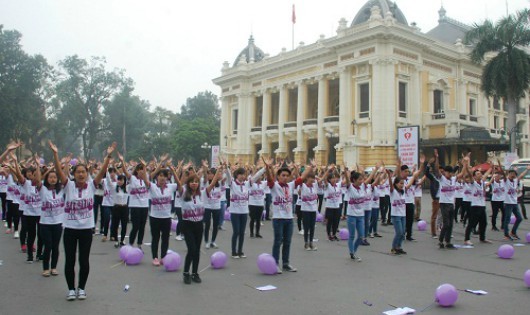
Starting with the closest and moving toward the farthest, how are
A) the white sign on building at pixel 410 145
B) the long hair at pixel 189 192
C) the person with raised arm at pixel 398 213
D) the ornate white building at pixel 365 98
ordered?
the long hair at pixel 189 192
the person with raised arm at pixel 398 213
the white sign on building at pixel 410 145
the ornate white building at pixel 365 98

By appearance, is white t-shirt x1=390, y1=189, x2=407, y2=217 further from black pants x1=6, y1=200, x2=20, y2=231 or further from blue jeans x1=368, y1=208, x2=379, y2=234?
black pants x1=6, y1=200, x2=20, y2=231

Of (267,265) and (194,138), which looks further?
(194,138)

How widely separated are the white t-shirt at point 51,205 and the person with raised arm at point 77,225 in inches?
45.4

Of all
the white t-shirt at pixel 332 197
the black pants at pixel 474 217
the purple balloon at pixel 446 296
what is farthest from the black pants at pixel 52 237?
the black pants at pixel 474 217

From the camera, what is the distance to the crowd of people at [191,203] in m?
6.54

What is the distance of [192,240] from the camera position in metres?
7.17

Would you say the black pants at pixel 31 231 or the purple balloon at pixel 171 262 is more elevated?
the black pants at pixel 31 231

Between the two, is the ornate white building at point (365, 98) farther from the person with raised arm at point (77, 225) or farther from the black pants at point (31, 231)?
the person with raised arm at point (77, 225)

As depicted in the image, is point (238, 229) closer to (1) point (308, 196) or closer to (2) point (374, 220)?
(1) point (308, 196)

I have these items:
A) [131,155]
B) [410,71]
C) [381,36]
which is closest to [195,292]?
[381,36]

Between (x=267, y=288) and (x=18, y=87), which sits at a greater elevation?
(x=18, y=87)

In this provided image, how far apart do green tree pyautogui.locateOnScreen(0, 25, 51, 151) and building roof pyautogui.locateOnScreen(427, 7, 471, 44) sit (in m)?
46.3

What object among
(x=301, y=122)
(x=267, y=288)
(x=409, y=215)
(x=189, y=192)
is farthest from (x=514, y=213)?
(x=301, y=122)

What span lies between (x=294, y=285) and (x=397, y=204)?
3.76 m
